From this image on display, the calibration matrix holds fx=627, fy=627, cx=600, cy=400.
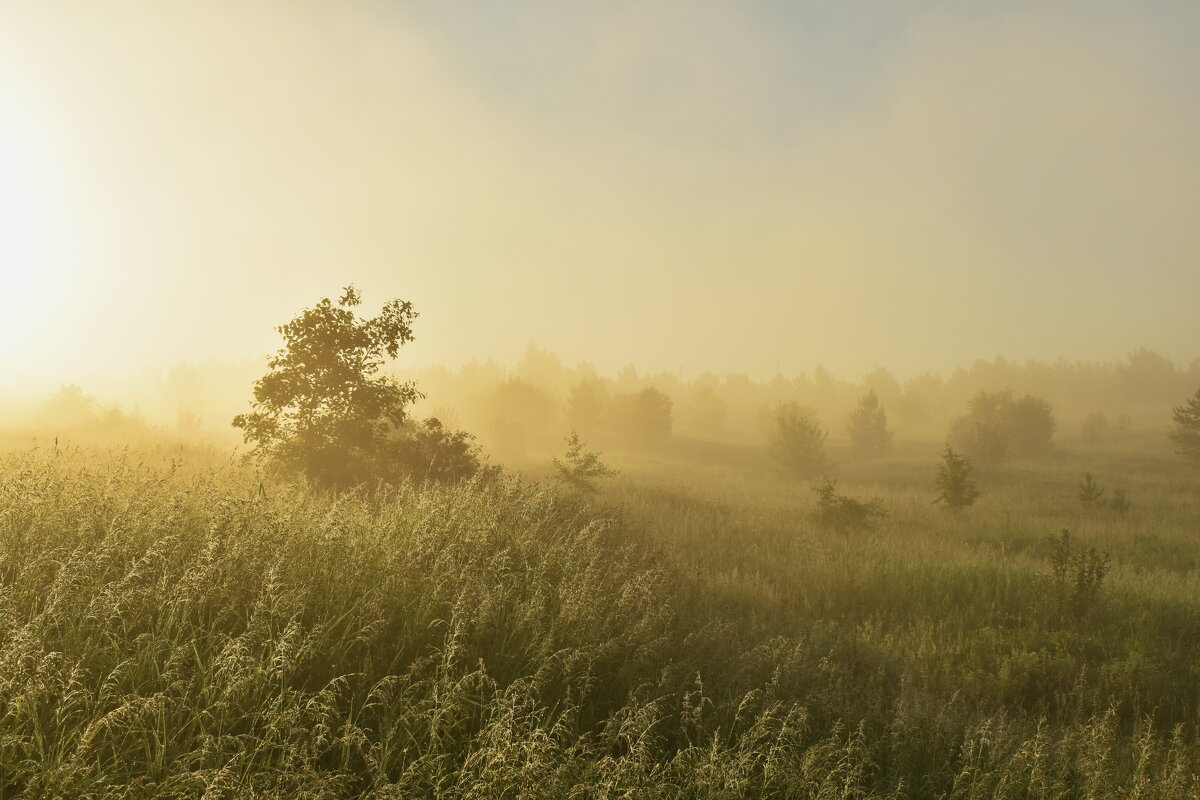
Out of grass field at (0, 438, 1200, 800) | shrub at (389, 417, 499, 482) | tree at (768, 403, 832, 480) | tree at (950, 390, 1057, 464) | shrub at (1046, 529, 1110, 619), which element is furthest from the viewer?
tree at (950, 390, 1057, 464)

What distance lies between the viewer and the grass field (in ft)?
10.0

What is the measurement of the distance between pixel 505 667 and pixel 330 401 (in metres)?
9.06

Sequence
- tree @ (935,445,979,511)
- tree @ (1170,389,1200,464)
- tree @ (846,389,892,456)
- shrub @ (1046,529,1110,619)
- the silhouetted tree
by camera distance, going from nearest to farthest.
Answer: shrub @ (1046,529,1110,619) < tree @ (935,445,979,511) < tree @ (1170,389,1200,464) < tree @ (846,389,892,456) < the silhouetted tree

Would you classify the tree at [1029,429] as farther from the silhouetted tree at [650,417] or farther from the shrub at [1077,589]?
the shrub at [1077,589]

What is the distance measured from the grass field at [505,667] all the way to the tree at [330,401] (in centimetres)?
302

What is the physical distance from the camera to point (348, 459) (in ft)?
39.4

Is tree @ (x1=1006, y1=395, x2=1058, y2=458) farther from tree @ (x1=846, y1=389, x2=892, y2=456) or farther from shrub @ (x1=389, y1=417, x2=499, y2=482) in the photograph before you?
shrub @ (x1=389, y1=417, x2=499, y2=482)

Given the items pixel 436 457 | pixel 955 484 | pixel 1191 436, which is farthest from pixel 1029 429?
pixel 436 457

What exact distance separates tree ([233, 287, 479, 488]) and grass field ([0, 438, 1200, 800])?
3.02 metres

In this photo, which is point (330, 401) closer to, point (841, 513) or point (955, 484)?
point (841, 513)

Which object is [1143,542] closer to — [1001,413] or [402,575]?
[402,575]

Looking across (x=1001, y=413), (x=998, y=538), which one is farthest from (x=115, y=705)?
(x=1001, y=413)

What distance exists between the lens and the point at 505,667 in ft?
14.7

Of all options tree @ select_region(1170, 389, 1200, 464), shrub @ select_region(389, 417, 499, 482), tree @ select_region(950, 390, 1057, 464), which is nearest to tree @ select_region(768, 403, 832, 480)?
tree @ select_region(950, 390, 1057, 464)
